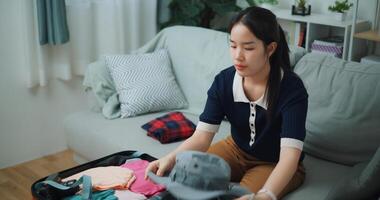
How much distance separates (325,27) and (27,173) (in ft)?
7.25

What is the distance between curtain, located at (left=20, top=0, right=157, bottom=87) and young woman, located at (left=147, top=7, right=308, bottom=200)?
4.73 feet

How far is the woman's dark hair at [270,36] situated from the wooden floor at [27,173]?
1.56 metres

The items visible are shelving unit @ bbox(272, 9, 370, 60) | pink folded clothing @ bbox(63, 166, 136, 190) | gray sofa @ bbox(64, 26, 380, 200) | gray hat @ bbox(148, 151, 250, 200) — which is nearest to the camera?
gray hat @ bbox(148, 151, 250, 200)

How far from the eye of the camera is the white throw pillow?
7.91ft

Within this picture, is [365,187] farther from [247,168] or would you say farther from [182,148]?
[182,148]

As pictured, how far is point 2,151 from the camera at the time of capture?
9.07 ft

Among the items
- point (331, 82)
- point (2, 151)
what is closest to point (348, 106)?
point (331, 82)

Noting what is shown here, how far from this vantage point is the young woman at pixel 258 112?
1.44m

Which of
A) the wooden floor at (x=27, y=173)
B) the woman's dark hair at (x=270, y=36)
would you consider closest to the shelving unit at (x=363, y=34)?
the woman's dark hair at (x=270, y=36)

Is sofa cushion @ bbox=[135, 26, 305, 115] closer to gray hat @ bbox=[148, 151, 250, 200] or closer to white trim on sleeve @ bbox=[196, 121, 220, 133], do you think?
white trim on sleeve @ bbox=[196, 121, 220, 133]

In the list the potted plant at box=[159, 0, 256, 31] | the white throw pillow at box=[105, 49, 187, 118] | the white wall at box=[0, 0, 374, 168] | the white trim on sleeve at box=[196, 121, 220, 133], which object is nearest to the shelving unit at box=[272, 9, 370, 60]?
the white wall at box=[0, 0, 374, 168]

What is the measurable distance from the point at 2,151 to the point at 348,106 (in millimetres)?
2042

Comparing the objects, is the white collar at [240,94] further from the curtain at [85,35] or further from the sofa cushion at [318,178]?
the curtain at [85,35]

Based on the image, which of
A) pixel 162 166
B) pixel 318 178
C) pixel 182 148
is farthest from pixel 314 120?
pixel 162 166
